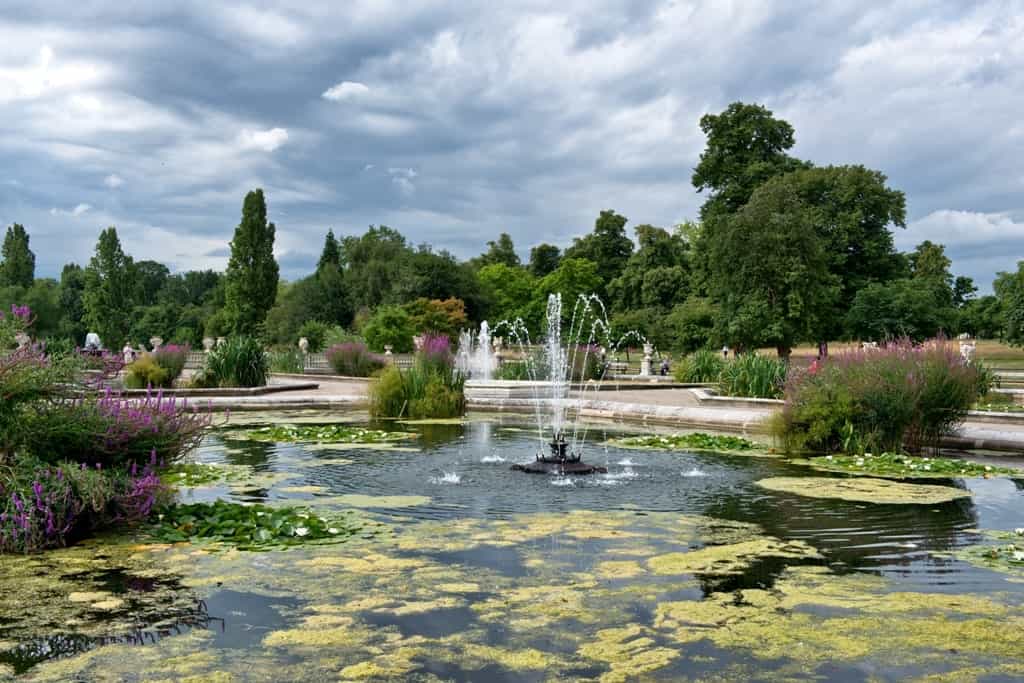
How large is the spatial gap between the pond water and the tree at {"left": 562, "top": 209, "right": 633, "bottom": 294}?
6323 centimetres

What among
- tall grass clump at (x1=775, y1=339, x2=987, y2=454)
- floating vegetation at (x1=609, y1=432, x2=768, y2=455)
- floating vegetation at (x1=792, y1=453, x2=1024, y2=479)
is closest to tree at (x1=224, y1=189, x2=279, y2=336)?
floating vegetation at (x1=609, y1=432, x2=768, y2=455)

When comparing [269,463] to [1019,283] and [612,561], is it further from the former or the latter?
[1019,283]

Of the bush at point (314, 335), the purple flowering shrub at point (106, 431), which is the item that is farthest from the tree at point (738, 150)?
the purple flowering shrub at point (106, 431)

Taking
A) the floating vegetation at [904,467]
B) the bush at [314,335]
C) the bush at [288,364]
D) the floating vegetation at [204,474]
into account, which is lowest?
the floating vegetation at [204,474]

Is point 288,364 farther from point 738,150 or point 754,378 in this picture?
point 738,150

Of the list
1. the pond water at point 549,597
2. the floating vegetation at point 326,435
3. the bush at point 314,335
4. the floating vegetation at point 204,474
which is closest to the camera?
the pond water at point 549,597

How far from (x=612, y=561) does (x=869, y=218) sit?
4390 centimetres

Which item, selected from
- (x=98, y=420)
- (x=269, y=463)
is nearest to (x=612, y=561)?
(x=98, y=420)

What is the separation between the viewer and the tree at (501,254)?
8406 centimetres

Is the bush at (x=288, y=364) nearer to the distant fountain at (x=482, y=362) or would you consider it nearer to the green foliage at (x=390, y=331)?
the distant fountain at (x=482, y=362)

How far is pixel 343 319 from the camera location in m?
71.6

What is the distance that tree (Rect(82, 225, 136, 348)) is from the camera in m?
61.3

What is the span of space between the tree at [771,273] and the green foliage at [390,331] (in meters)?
15.1

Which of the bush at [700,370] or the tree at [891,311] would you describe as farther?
the tree at [891,311]
